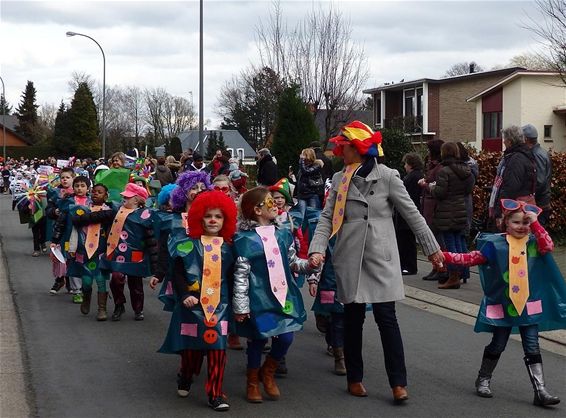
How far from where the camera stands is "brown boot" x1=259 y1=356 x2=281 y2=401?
629 cm

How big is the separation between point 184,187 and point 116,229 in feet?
6.98

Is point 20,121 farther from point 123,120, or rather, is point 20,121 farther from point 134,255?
point 134,255

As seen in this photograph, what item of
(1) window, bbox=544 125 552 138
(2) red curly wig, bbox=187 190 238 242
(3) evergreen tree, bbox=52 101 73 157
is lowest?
(2) red curly wig, bbox=187 190 238 242

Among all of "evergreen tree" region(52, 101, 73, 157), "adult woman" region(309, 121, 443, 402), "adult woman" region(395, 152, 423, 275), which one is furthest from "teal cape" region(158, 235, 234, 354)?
"evergreen tree" region(52, 101, 73, 157)

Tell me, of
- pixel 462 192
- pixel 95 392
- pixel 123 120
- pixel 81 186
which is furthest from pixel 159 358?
pixel 123 120

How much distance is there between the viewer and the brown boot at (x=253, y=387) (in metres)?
6.18

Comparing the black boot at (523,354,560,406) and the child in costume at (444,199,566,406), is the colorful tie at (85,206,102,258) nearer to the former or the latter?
the child in costume at (444,199,566,406)

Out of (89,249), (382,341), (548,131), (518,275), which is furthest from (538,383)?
(548,131)

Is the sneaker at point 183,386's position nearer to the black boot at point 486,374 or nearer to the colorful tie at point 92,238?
the black boot at point 486,374

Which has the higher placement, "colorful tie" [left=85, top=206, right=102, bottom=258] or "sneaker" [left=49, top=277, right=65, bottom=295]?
"colorful tie" [left=85, top=206, right=102, bottom=258]

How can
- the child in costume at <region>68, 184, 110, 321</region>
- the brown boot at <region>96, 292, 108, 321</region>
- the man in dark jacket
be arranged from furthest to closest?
the man in dark jacket < the child in costume at <region>68, 184, 110, 321</region> < the brown boot at <region>96, 292, 108, 321</region>

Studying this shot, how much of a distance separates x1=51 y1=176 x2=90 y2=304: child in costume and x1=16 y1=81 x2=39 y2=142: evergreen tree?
345 feet

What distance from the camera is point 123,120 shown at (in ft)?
333

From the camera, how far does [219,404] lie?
5.95m
